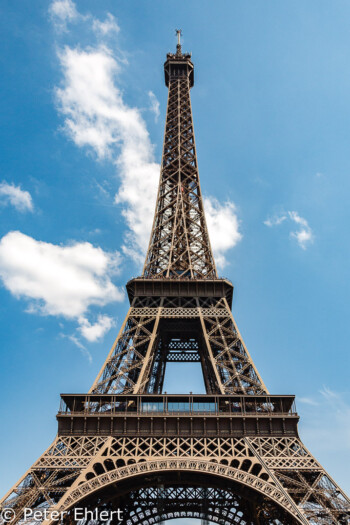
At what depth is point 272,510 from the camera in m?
28.9

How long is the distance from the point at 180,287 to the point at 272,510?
1708 cm

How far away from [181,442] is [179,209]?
24045 millimetres

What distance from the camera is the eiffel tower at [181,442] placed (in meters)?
24.8

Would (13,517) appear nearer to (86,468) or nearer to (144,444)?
(86,468)

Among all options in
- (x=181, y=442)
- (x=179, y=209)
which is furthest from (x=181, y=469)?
(x=179, y=209)

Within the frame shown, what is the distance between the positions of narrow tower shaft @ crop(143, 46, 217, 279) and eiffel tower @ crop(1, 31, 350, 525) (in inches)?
19.2

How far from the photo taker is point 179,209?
1825 inches

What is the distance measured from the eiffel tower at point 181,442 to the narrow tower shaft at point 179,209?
49cm

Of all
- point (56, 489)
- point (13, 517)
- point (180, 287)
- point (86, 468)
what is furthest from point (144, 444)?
point (180, 287)

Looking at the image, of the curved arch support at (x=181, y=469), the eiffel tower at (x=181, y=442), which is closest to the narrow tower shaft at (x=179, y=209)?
the eiffel tower at (x=181, y=442)

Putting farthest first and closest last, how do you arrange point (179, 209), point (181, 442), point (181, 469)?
point (179, 209) → point (181, 442) → point (181, 469)

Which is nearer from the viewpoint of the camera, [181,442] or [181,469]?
[181,469]

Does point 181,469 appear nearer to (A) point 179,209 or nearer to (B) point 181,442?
(B) point 181,442

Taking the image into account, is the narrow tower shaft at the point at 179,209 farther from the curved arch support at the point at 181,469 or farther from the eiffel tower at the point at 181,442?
the curved arch support at the point at 181,469
